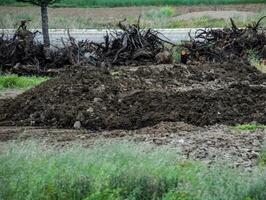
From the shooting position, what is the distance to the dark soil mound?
10.6 metres

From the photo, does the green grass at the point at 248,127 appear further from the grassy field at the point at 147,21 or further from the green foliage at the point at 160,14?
the green foliage at the point at 160,14

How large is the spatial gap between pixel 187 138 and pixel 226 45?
8.57 metres

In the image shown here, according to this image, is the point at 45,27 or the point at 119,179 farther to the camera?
the point at 45,27

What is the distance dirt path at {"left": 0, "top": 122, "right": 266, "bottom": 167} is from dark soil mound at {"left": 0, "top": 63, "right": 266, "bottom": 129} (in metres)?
0.50

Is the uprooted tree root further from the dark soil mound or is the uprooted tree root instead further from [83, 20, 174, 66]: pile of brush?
the dark soil mound

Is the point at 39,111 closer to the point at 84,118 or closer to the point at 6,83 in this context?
the point at 84,118

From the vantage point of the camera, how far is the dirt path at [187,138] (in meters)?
8.12

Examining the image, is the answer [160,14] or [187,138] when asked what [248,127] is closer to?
[187,138]

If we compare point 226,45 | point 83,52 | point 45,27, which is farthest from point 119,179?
point 45,27

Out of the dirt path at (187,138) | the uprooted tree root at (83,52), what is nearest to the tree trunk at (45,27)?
the uprooted tree root at (83,52)

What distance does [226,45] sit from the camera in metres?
17.2

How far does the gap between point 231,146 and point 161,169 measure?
7.12 ft

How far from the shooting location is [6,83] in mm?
15195

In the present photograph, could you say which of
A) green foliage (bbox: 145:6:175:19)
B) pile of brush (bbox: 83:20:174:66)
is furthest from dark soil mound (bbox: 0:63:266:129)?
green foliage (bbox: 145:6:175:19)
